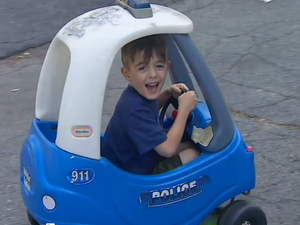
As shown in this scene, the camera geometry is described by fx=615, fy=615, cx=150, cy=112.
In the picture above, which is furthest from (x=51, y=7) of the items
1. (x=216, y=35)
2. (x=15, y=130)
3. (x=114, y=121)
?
(x=114, y=121)

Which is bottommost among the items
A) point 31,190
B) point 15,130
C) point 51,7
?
point 51,7

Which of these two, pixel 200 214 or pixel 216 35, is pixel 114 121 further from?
pixel 216 35

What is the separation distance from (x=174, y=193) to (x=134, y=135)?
1.06 feet

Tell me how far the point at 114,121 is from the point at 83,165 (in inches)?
12.3

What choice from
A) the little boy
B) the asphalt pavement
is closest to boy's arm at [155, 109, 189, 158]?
the little boy

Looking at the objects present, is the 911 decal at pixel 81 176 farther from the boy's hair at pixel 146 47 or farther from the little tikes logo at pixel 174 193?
the boy's hair at pixel 146 47

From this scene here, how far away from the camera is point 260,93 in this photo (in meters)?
4.75

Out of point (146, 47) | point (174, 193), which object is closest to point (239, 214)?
point (174, 193)

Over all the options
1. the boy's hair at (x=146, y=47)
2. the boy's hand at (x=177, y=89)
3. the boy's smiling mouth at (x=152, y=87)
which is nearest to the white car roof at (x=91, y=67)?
the boy's hair at (x=146, y=47)

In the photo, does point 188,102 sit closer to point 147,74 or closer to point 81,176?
point 147,74

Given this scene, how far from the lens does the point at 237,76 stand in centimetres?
511

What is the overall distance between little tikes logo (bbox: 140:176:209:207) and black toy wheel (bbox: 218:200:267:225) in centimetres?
19

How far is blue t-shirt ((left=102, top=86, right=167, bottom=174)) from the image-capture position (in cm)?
265

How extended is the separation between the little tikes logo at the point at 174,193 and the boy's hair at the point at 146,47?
570 mm
